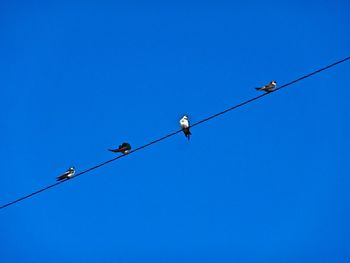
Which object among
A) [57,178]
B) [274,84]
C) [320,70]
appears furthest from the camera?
[274,84]

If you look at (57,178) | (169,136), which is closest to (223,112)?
(169,136)

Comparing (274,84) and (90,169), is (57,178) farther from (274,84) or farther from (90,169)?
(274,84)

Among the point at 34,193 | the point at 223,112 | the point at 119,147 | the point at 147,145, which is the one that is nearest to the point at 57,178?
the point at 119,147

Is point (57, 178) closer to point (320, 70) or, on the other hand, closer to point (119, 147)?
point (119, 147)

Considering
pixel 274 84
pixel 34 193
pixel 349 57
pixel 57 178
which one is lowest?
pixel 34 193

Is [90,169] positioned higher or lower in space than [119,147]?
lower

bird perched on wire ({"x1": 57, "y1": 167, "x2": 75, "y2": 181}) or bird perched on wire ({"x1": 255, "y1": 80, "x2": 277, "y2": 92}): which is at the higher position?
bird perched on wire ({"x1": 255, "y1": 80, "x2": 277, "y2": 92})

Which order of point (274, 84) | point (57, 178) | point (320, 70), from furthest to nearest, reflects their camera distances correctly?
point (274, 84) < point (57, 178) < point (320, 70)

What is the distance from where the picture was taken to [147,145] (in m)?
7.07

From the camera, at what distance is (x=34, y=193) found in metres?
7.09

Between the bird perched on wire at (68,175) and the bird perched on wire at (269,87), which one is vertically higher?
the bird perched on wire at (269,87)

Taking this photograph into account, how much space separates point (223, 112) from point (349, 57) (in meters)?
1.99

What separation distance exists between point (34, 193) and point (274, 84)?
675 cm

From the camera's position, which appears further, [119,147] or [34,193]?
[119,147]
